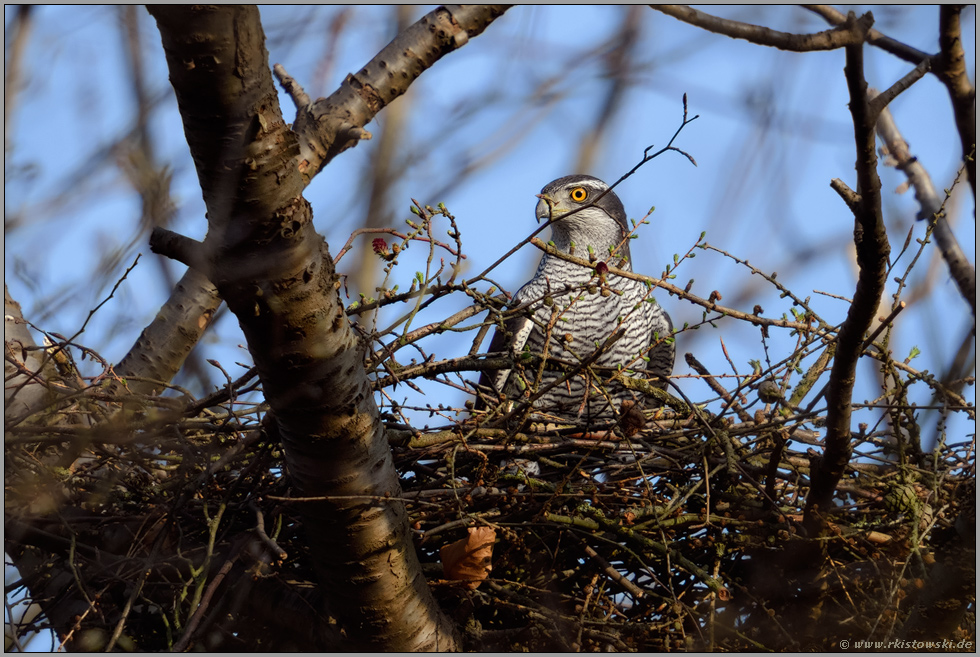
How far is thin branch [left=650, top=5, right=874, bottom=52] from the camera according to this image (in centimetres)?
136

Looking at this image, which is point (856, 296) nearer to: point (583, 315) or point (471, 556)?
point (471, 556)

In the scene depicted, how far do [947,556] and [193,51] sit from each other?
8.57 ft

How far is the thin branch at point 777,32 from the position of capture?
1364 mm

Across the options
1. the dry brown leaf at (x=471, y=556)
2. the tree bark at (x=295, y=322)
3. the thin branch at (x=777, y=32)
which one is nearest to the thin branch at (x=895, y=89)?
the thin branch at (x=777, y=32)

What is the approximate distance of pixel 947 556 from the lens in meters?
2.51

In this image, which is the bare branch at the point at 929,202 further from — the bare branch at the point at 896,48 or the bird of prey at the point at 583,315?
the bird of prey at the point at 583,315

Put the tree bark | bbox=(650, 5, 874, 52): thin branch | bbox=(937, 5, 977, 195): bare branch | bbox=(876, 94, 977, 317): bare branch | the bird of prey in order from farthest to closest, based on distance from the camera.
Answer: the bird of prey
bbox=(876, 94, 977, 317): bare branch
bbox=(937, 5, 977, 195): bare branch
the tree bark
bbox=(650, 5, 874, 52): thin branch

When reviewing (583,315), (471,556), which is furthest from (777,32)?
(583,315)

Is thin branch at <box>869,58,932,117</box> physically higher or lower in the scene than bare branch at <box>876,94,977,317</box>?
lower

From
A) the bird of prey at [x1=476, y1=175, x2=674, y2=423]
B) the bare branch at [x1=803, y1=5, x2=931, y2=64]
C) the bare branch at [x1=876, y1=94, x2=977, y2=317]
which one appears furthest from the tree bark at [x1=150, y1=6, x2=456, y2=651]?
the bare branch at [x1=876, y1=94, x2=977, y2=317]

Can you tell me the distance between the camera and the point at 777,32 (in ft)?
4.57

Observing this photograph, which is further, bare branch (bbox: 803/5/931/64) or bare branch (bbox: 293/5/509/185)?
bare branch (bbox: 293/5/509/185)

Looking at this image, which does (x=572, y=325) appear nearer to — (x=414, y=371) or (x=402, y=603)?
(x=414, y=371)

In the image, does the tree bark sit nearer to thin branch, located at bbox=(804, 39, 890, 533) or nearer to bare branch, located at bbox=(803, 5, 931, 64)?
thin branch, located at bbox=(804, 39, 890, 533)
